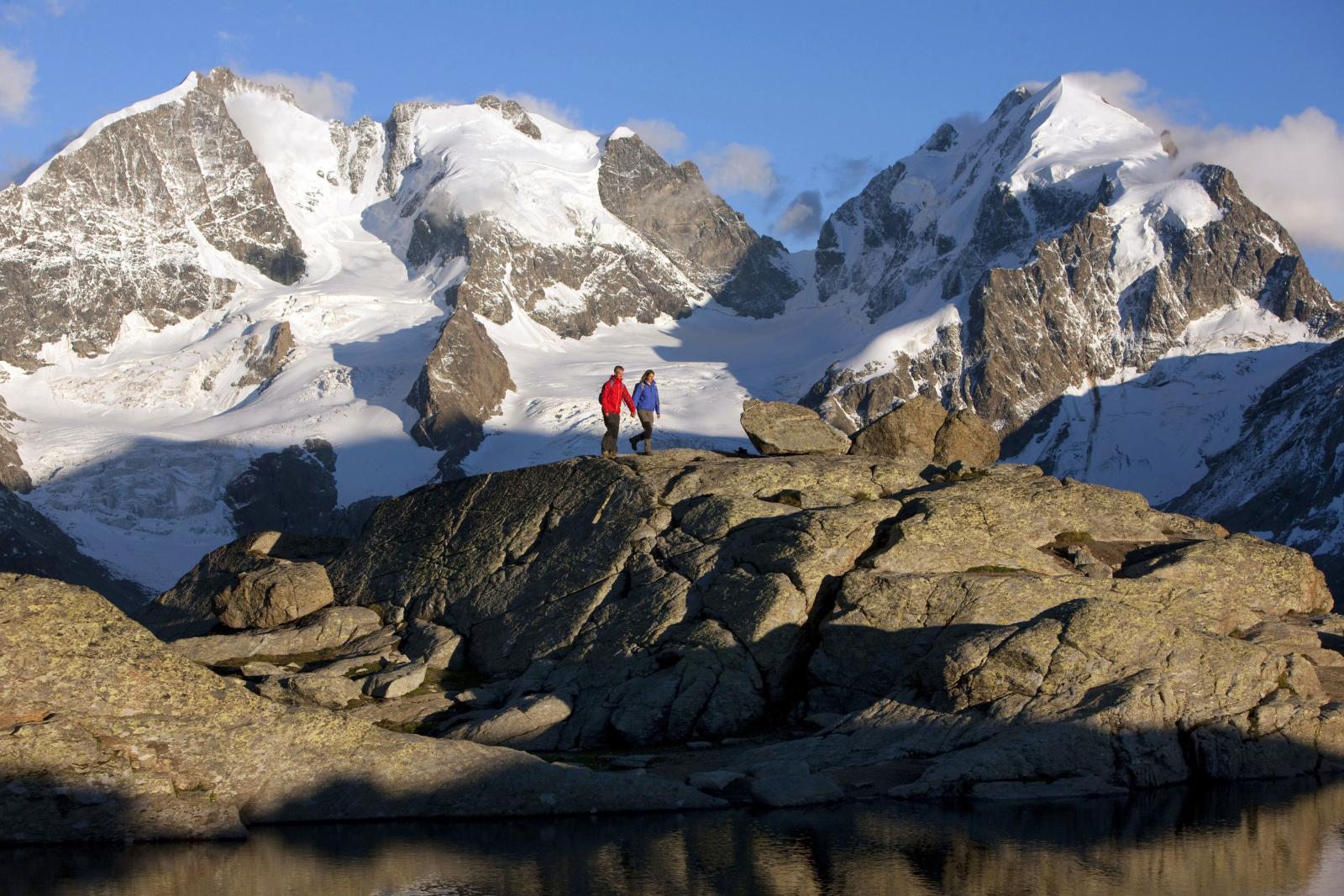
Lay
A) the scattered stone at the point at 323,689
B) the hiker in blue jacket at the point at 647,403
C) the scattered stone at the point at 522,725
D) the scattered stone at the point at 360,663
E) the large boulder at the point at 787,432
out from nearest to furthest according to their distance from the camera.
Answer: the scattered stone at the point at 522,725 < the scattered stone at the point at 323,689 < the scattered stone at the point at 360,663 < the hiker in blue jacket at the point at 647,403 < the large boulder at the point at 787,432

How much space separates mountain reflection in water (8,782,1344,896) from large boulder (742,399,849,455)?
23055 mm

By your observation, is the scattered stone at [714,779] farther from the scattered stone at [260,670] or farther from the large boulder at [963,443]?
the large boulder at [963,443]

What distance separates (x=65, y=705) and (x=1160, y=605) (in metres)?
28.8

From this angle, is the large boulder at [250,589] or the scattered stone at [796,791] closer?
the scattered stone at [796,791]

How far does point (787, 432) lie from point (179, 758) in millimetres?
28171

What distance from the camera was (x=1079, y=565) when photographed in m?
47.1

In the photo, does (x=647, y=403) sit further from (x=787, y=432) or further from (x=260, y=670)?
(x=260, y=670)

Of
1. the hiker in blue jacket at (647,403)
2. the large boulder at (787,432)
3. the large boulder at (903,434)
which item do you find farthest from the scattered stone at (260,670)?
the large boulder at (903,434)

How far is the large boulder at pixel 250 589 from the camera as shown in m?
55.6

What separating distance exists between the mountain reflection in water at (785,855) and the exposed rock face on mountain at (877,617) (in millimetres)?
2749

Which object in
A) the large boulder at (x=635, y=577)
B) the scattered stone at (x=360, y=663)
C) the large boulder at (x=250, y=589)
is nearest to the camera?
the large boulder at (x=635, y=577)

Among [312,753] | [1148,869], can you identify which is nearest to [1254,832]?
[1148,869]

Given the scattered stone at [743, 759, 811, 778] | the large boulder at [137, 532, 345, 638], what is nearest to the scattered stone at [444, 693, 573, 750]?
the scattered stone at [743, 759, 811, 778]

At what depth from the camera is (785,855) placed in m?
30.7
